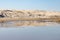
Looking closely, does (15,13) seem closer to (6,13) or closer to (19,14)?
(19,14)

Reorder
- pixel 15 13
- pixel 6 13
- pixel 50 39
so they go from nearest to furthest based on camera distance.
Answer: pixel 50 39 → pixel 6 13 → pixel 15 13

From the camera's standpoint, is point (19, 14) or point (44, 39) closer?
point (44, 39)

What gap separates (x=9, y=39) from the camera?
12.9m

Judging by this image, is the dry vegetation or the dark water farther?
the dry vegetation

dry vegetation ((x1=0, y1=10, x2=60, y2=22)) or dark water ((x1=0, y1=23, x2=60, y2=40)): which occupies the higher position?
dark water ((x1=0, y1=23, x2=60, y2=40))

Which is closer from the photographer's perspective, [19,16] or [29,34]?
[29,34]

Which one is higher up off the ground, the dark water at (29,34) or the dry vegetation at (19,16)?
the dark water at (29,34)

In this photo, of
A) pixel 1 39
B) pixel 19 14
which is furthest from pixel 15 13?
pixel 1 39

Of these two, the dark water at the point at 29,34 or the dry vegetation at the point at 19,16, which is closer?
the dark water at the point at 29,34

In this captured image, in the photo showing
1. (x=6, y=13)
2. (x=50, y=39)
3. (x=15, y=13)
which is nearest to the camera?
(x=50, y=39)

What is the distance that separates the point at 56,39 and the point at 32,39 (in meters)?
1.52

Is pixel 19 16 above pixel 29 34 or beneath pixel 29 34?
beneath

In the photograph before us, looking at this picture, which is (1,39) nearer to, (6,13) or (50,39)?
(50,39)

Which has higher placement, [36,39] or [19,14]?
[36,39]
